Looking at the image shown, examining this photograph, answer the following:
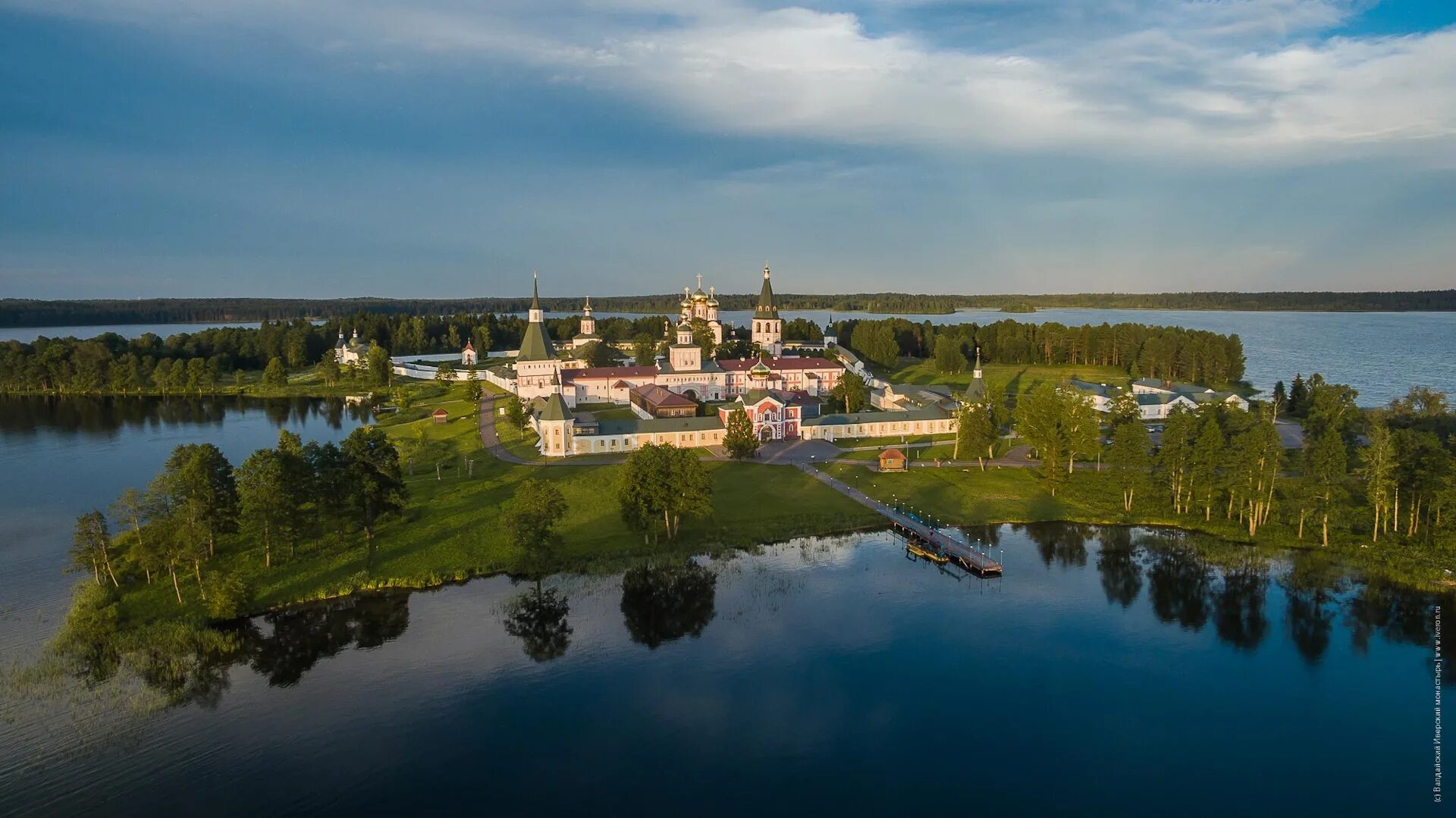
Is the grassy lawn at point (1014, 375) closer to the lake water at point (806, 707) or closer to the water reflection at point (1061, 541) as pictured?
the water reflection at point (1061, 541)

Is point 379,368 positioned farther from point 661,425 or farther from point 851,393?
point 851,393

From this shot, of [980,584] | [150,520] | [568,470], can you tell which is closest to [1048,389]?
[980,584]

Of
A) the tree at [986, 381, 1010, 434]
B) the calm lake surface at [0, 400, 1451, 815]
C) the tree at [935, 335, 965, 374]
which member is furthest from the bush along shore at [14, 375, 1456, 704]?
the tree at [935, 335, 965, 374]

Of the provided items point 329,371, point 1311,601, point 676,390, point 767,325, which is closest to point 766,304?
point 767,325

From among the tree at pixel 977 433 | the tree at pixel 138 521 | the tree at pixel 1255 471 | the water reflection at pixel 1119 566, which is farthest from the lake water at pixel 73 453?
the tree at pixel 1255 471

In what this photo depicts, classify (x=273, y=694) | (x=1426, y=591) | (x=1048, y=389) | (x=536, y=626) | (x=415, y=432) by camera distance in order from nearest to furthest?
(x=273, y=694)
(x=536, y=626)
(x=1426, y=591)
(x=1048, y=389)
(x=415, y=432)

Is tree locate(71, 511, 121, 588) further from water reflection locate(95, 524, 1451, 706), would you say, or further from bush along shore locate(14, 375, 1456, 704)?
water reflection locate(95, 524, 1451, 706)

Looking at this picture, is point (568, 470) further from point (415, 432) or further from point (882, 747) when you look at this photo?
point (882, 747)
